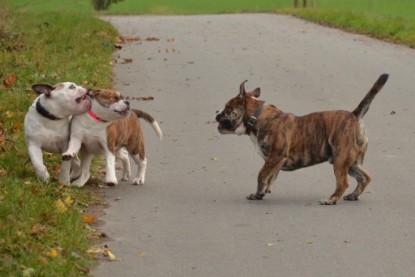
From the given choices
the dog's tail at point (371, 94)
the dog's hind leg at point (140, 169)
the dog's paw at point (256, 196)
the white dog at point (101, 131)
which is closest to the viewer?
the dog's tail at point (371, 94)

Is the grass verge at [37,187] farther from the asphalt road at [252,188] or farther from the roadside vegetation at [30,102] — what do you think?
the asphalt road at [252,188]

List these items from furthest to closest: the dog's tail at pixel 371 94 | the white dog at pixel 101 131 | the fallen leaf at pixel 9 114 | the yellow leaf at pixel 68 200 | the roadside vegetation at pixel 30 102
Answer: the fallen leaf at pixel 9 114 < the white dog at pixel 101 131 < the dog's tail at pixel 371 94 < the yellow leaf at pixel 68 200 < the roadside vegetation at pixel 30 102

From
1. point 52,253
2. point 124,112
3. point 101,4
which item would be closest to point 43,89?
point 124,112

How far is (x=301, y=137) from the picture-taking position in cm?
1077

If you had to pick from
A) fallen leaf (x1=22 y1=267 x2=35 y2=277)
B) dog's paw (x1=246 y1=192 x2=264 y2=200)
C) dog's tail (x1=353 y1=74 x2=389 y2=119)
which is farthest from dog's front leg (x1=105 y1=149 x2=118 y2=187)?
fallen leaf (x1=22 y1=267 x2=35 y2=277)

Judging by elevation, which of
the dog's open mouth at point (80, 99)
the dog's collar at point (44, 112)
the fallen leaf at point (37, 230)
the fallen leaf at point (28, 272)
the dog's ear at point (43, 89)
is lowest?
the fallen leaf at point (37, 230)

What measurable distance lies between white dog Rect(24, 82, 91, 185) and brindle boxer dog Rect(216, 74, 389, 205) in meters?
1.51

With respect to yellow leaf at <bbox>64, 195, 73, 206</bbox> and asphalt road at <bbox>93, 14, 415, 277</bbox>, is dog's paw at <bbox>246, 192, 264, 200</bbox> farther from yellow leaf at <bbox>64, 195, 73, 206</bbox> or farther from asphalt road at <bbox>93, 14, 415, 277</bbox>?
yellow leaf at <bbox>64, 195, 73, 206</bbox>

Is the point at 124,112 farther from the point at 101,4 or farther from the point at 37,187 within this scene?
the point at 101,4

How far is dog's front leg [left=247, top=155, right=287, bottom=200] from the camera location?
34.8ft

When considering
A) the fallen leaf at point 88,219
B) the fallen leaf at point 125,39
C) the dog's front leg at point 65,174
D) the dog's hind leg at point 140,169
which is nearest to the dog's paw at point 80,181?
the dog's front leg at point 65,174

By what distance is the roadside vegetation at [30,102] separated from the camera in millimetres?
7898

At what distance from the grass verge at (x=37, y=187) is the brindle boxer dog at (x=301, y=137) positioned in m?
1.66

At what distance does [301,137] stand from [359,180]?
700mm
